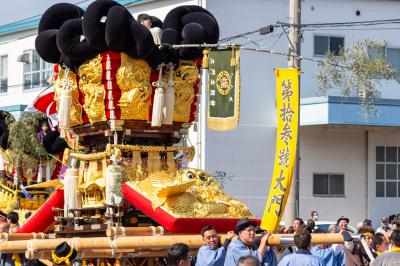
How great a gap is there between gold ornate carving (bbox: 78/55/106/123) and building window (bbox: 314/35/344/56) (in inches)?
562

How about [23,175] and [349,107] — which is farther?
[349,107]

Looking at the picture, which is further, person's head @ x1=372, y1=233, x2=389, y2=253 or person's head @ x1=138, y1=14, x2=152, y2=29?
person's head @ x1=138, y1=14, x2=152, y2=29

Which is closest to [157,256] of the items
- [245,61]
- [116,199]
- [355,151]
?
[116,199]

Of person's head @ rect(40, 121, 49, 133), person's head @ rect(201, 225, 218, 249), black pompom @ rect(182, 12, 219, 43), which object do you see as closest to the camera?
person's head @ rect(201, 225, 218, 249)

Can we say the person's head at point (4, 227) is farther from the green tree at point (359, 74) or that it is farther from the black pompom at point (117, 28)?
the green tree at point (359, 74)

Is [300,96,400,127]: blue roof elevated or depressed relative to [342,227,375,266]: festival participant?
elevated

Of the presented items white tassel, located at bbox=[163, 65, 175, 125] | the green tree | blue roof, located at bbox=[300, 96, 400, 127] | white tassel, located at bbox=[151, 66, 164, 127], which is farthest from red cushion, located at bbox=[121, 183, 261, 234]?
blue roof, located at bbox=[300, 96, 400, 127]

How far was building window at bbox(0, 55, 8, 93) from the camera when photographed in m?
36.3

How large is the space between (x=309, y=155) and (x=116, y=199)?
14255mm

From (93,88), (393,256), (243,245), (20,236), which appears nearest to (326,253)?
(243,245)

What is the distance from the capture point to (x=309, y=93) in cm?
2755

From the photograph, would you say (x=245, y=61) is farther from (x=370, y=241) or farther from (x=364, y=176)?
(x=370, y=241)

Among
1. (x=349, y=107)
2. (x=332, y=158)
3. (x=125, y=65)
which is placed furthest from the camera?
(x=332, y=158)

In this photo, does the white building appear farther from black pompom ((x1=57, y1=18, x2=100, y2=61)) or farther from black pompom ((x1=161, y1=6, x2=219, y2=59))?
black pompom ((x1=57, y1=18, x2=100, y2=61))
